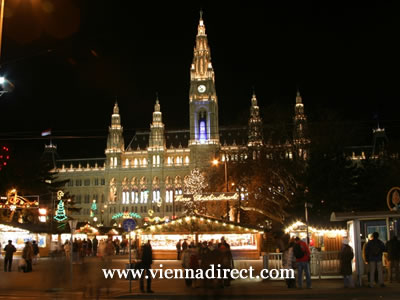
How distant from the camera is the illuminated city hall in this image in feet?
293

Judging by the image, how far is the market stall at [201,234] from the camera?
2912 centimetres

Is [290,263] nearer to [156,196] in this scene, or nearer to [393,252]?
[393,252]

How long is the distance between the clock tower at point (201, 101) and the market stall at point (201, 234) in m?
57.8

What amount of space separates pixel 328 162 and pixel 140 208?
67398 mm

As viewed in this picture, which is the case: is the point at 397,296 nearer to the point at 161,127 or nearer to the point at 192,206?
the point at 192,206

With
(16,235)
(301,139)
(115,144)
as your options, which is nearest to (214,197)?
(301,139)

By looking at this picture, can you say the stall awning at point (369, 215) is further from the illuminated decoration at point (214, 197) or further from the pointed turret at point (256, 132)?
the pointed turret at point (256, 132)

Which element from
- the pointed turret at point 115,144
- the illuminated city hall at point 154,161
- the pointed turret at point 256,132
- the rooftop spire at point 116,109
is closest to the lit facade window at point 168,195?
the illuminated city hall at point 154,161

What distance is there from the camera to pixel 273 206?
39.6 meters

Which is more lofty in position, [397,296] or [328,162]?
[328,162]

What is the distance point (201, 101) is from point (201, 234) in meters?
61.6

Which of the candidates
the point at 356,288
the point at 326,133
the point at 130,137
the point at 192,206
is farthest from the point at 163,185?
the point at 356,288

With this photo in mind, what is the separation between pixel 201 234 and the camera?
29.7 meters

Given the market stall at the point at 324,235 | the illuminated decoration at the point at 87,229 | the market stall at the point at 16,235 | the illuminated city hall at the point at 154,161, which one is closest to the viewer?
the market stall at the point at 324,235
